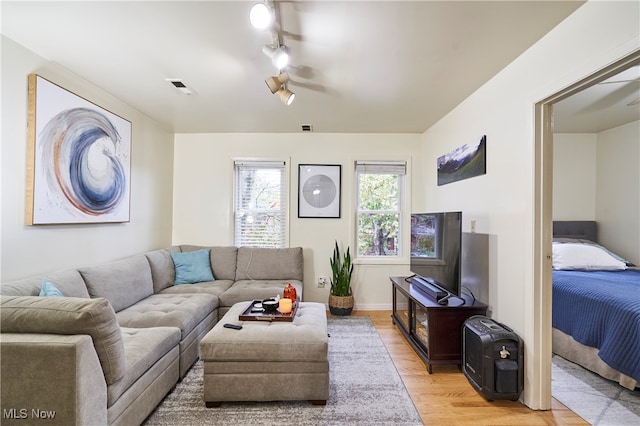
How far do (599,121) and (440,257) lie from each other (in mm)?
2981

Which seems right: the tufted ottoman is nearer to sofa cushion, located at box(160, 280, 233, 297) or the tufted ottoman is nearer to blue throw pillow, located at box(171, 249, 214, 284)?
sofa cushion, located at box(160, 280, 233, 297)

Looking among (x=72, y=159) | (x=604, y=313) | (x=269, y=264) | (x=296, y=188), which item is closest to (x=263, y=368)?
(x=269, y=264)

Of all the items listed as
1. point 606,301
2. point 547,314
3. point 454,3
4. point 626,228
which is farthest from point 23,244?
point 626,228

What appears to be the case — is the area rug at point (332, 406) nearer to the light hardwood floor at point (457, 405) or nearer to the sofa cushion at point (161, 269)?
the light hardwood floor at point (457, 405)

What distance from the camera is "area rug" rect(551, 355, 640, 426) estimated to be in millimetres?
1772

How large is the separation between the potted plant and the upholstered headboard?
290cm

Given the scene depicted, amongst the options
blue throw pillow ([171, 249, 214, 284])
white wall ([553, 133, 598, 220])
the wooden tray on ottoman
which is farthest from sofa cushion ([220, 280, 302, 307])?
white wall ([553, 133, 598, 220])

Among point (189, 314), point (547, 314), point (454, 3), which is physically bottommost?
point (189, 314)

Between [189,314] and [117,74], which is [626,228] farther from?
[117,74]

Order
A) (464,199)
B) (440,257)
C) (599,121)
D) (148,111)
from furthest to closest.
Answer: (599,121), (148,111), (464,199), (440,257)

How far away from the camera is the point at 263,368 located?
5.96 ft

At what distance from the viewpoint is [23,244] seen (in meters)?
1.94

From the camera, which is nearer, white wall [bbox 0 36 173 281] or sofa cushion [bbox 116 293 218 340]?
white wall [bbox 0 36 173 281]

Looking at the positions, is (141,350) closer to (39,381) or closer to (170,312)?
(39,381)
